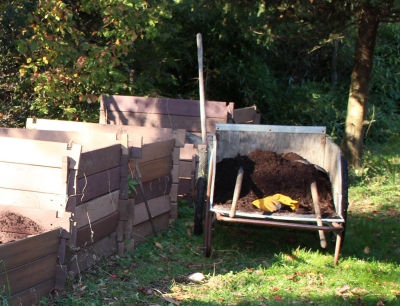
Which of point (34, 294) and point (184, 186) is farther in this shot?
point (184, 186)

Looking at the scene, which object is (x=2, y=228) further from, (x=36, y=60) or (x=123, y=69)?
(x=123, y=69)

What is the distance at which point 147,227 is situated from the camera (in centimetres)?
660

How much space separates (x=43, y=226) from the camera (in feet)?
16.1

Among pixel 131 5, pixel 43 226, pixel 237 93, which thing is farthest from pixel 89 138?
pixel 237 93

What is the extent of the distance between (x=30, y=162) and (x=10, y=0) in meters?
5.53

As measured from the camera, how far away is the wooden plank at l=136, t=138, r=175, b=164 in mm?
6375

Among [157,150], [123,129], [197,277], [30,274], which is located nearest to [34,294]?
[30,274]

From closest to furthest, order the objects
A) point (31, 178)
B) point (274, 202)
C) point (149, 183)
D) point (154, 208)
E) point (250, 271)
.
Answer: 1. point (31, 178)
2. point (250, 271)
3. point (274, 202)
4. point (149, 183)
5. point (154, 208)

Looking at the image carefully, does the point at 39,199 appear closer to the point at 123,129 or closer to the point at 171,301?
the point at 171,301

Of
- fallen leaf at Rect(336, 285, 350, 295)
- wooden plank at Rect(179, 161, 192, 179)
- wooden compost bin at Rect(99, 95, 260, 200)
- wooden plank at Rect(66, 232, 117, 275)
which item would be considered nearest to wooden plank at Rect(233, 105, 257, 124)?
wooden compost bin at Rect(99, 95, 260, 200)

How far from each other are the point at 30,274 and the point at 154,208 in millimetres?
2340

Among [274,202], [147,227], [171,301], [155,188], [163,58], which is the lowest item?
[171,301]

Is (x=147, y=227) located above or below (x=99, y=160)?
below

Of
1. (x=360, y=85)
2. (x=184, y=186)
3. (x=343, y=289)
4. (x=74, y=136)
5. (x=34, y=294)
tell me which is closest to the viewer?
(x=34, y=294)
